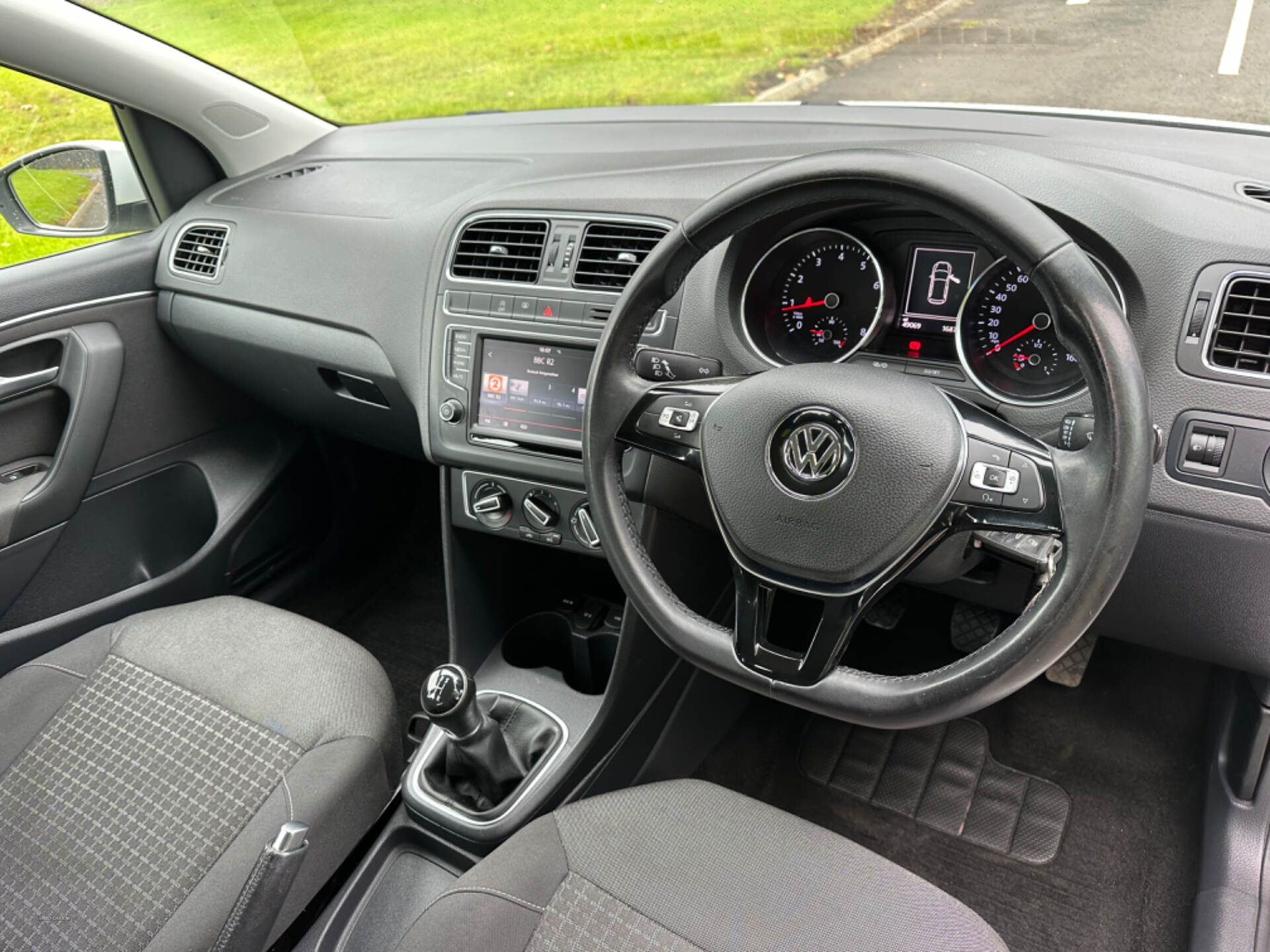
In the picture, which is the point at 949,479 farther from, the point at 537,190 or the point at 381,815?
the point at 381,815

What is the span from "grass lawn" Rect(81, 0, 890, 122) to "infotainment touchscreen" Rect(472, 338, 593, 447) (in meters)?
0.88

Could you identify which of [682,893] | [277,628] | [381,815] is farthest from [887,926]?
[277,628]

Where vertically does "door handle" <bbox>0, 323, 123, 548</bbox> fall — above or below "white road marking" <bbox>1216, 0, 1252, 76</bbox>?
below

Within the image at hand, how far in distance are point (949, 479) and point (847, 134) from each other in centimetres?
92

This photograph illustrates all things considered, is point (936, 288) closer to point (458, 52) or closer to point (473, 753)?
point (473, 753)

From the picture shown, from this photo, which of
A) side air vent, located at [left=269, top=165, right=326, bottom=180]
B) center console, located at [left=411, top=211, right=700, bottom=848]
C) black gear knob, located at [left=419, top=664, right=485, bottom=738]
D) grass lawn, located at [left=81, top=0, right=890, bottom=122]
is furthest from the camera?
side air vent, located at [left=269, top=165, right=326, bottom=180]

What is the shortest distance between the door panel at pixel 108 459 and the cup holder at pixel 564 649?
888 millimetres

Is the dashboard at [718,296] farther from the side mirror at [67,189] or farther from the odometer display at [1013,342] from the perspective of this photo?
the side mirror at [67,189]

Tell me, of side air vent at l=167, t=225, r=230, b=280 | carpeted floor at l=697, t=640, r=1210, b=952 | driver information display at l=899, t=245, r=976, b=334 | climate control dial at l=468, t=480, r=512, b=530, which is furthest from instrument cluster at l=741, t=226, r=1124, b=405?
side air vent at l=167, t=225, r=230, b=280

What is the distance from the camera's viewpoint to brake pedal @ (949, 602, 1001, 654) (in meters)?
2.08

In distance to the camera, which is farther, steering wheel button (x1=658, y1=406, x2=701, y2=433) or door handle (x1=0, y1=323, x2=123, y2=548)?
door handle (x1=0, y1=323, x2=123, y2=548)

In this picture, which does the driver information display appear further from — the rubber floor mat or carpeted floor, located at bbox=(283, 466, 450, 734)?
carpeted floor, located at bbox=(283, 466, 450, 734)

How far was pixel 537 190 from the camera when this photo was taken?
66.3 inches

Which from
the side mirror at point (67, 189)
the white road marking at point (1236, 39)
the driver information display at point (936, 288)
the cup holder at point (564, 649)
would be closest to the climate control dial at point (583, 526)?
the cup holder at point (564, 649)
